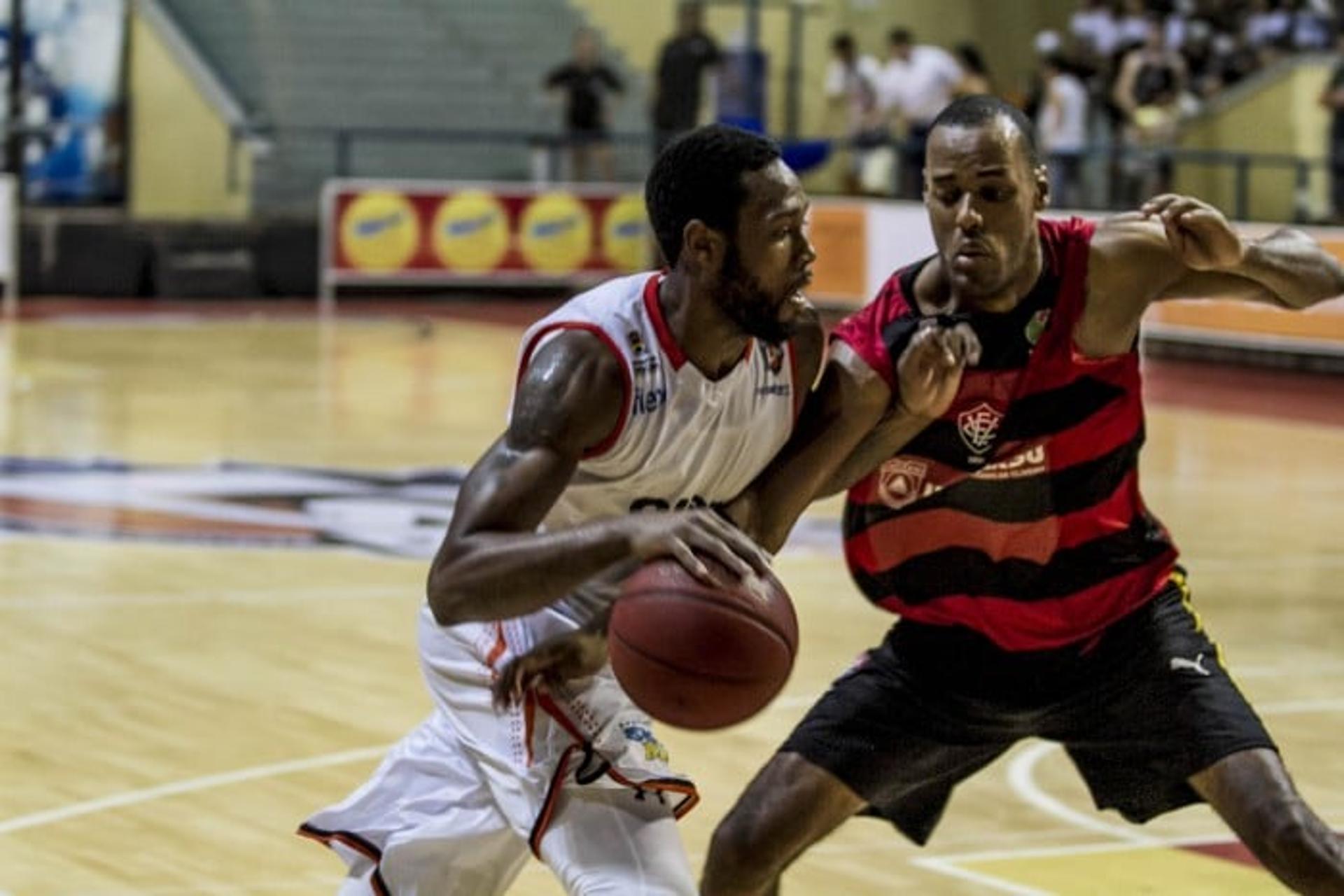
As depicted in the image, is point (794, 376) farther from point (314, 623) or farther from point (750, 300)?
point (314, 623)

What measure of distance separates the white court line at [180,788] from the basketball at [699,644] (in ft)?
10.6

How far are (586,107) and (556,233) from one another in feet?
5.43

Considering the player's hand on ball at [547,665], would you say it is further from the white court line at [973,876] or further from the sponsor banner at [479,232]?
the sponsor banner at [479,232]

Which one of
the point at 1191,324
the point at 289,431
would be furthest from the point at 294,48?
the point at 289,431

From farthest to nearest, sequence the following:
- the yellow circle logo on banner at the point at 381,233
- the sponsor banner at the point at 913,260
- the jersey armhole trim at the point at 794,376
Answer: the yellow circle logo on banner at the point at 381,233 < the sponsor banner at the point at 913,260 < the jersey armhole trim at the point at 794,376

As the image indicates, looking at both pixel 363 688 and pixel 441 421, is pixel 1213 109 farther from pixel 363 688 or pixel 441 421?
pixel 363 688

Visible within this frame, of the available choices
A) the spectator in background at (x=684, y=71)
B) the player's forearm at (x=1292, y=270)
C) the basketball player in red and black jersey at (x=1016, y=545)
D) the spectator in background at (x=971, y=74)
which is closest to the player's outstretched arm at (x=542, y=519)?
Answer: the basketball player in red and black jersey at (x=1016, y=545)

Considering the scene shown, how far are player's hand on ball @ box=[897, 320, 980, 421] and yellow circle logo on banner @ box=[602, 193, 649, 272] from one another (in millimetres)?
Result: 20049

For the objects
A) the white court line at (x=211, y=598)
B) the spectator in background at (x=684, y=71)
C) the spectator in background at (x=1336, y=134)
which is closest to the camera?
the white court line at (x=211, y=598)

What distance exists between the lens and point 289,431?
1541cm

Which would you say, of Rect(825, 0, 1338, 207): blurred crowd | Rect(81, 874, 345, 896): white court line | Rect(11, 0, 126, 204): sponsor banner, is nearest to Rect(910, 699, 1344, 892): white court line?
Rect(81, 874, 345, 896): white court line

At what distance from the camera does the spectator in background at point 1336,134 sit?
19.5 metres

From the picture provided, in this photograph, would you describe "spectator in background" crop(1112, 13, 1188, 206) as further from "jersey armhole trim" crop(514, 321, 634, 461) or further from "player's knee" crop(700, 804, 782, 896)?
"jersey armhole trim" crop(514, 321, 634, 461)

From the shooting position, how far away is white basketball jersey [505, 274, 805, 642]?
4.56 metres
